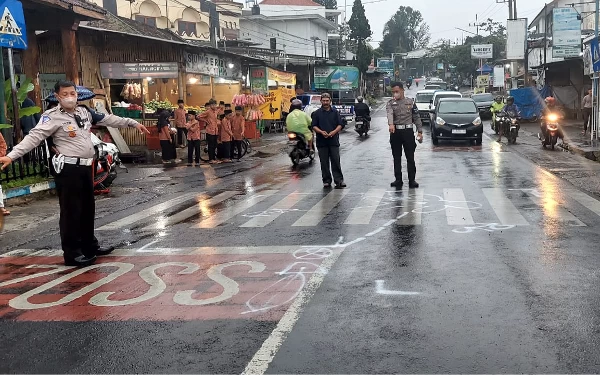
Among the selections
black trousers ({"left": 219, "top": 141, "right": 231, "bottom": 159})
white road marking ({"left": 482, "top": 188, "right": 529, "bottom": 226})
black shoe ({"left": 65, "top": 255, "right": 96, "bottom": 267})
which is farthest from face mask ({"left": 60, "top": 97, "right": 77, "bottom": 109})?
black trousers ({"left": 219, "top": 141, "right": 231, "bottom": 159})

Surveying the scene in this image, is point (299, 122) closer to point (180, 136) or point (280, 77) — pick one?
point (180, 136)

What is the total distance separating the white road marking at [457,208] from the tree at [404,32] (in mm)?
129135

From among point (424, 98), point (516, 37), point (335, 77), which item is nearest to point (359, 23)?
point (335, 77)

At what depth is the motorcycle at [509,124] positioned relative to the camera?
77.1 ft

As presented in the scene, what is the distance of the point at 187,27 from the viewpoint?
5006 centimetres

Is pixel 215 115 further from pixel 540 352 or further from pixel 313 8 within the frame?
pixel 313 8

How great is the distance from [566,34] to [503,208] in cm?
2417

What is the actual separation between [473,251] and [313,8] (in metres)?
63.8

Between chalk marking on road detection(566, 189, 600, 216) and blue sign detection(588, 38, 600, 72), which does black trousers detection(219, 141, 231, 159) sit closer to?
blue sign detection(588, 38, 600, 72)

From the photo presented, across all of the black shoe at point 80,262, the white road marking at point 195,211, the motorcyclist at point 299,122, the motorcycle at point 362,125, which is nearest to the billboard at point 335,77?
the motorcycle at point 362,125

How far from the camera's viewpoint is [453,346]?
4.39 m

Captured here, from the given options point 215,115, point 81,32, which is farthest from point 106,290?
point 81,32

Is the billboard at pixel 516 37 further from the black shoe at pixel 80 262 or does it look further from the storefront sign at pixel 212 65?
the black shoe at pixel 80 262

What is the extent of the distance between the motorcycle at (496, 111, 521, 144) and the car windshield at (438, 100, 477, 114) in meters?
1.25
